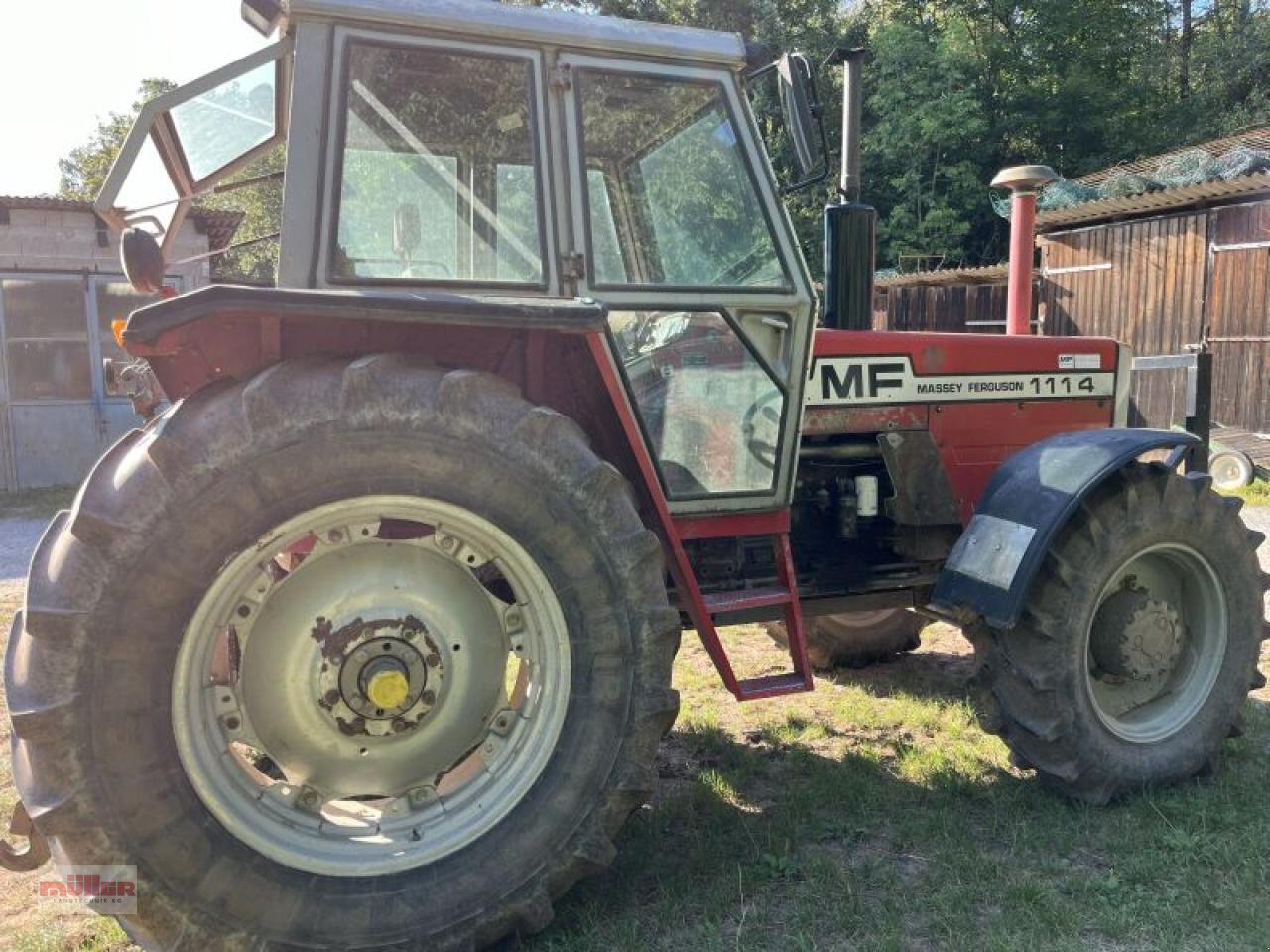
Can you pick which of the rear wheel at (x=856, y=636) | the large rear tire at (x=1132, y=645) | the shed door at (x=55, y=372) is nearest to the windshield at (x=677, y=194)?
the large rear tire at (x=1132, y=645)

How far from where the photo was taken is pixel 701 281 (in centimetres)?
297

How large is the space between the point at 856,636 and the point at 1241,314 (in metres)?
9.59

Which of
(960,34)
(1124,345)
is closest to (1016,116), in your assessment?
(960,34)

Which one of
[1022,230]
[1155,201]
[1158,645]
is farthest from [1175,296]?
[1158,645]

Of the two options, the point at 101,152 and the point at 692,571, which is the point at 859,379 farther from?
the point at 101,152

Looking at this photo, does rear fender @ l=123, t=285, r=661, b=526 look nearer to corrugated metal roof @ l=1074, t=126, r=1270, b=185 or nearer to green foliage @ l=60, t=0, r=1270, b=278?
corrugated metal roof @ l=1074, t=126, r=1270, b=185

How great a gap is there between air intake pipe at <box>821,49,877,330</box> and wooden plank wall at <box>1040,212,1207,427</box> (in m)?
8.84

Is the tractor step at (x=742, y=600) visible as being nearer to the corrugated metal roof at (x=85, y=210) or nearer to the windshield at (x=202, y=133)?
the windshield at (x=202, y=133)

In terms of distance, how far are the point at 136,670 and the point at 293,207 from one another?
1.22 meters

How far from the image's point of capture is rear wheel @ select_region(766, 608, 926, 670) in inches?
178

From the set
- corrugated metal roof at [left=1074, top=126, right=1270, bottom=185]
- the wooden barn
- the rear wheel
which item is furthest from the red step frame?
corrugated metal roof at [left=1074, top=126, right=1270, bottom=185]

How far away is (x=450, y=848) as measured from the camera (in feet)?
7.43

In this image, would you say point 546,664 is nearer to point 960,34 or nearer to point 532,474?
point 532,474

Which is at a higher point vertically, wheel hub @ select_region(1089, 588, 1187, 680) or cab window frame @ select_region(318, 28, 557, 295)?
cab window frame @ select_region(318, 28, 557, 295)
